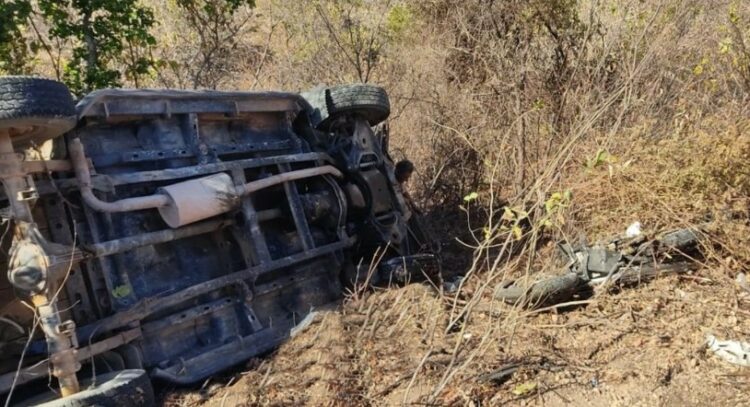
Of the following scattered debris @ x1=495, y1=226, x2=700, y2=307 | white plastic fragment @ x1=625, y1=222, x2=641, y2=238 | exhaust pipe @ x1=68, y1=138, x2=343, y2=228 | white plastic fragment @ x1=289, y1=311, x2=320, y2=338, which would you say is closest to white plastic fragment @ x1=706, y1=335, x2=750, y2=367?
scattered debris @ x1=495, y1=226, x2=700, y2=307

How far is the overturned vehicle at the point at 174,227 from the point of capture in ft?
10.3

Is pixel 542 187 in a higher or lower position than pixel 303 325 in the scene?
higher

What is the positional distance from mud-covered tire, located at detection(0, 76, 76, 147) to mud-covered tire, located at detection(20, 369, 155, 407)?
1.25m

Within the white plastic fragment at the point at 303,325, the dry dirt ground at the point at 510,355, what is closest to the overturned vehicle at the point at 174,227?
the white plastic fragment at the point at 303,325

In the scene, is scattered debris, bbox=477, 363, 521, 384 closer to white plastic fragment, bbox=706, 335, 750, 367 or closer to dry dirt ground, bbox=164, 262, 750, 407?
dry dirt ground, bbox=164, 262, 750, 407

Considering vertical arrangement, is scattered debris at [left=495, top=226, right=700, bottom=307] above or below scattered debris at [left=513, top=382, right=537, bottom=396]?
above

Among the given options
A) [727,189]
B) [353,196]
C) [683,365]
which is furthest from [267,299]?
[727,189]

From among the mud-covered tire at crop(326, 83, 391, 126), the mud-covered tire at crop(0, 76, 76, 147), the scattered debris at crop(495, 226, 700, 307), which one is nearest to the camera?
the mud-covered tire at crop(0, 76, 76, 147)

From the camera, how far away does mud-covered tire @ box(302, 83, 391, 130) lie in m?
5.05

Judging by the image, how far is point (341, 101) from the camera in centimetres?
504

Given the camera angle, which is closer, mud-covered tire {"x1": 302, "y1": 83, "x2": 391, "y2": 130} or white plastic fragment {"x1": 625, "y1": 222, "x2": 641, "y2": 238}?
white plastic fragment {"x1": 625, "y1": 222, "x2": 641, "y2": 238}

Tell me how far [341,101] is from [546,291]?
2.11 meters

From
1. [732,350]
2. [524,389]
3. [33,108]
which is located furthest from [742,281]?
[33,108]

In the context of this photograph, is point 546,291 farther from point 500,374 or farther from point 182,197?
point 182,197
